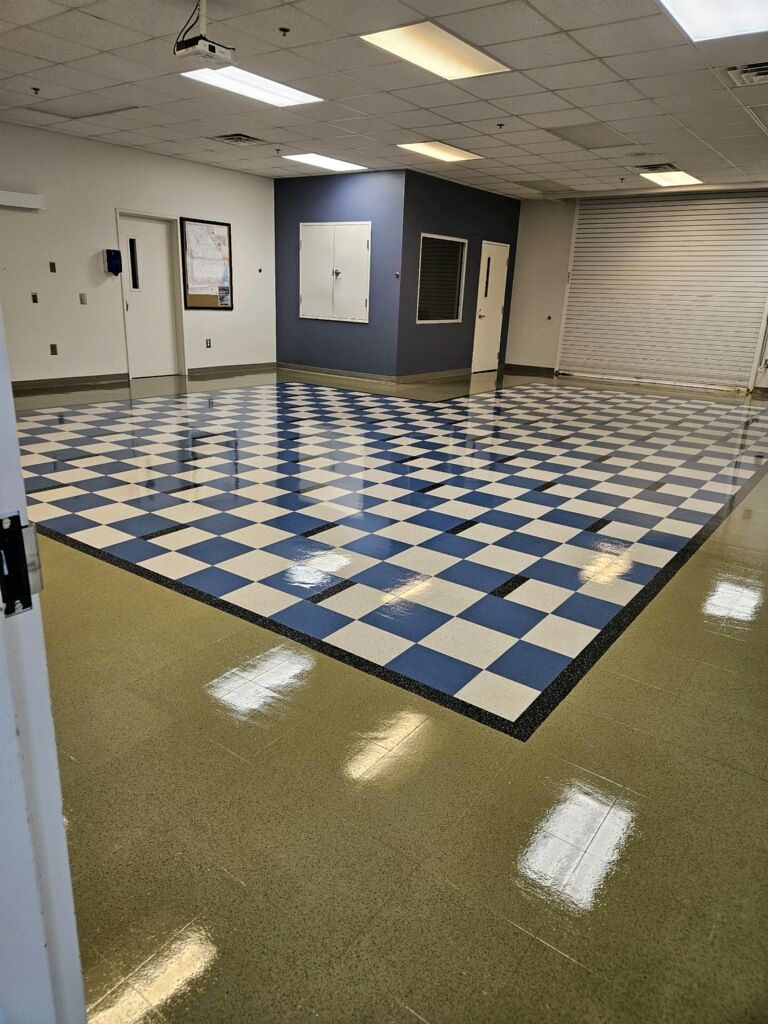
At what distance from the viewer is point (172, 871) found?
1711 mm

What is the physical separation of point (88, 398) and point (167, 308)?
2.46 meters

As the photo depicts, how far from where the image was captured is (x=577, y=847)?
1840mm

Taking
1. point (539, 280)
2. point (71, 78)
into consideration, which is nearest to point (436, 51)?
point (71, 78)

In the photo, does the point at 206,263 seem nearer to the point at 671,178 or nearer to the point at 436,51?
the point at 436,51

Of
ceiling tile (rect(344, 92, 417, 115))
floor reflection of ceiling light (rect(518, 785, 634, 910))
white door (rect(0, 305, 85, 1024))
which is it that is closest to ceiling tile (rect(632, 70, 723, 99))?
ceiling tile (rect(344, 92, 417, 115))

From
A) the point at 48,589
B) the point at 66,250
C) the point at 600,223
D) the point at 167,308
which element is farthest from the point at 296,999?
the point at 600,223

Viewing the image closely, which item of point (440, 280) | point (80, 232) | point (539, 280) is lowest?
point (440, 280)

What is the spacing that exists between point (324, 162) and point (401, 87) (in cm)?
401

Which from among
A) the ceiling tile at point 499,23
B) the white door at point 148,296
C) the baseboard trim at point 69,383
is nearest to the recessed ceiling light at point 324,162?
the white door at point 148,296

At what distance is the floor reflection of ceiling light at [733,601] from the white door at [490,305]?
31.2 ft

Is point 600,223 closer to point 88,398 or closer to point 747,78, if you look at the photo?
point 747,78

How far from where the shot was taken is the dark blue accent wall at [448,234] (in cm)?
1030

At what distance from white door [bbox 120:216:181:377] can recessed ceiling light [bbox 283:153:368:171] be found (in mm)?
2192

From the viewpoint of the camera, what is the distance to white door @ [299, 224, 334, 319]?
36.0ft
